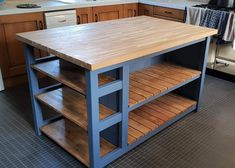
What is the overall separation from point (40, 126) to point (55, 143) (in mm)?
211

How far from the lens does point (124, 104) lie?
70.2 inches

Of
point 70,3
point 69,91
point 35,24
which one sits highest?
point 70,3

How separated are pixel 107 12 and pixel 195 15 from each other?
121 cm

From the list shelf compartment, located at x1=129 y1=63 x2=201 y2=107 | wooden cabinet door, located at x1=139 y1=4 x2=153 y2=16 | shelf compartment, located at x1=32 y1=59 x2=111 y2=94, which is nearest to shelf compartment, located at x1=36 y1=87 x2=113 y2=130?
shelf compartment, located at x1=32 y1=59 x2=111 y2=94

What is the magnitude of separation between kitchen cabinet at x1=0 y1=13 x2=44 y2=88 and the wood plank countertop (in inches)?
40.1

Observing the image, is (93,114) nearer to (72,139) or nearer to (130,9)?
(72,139)

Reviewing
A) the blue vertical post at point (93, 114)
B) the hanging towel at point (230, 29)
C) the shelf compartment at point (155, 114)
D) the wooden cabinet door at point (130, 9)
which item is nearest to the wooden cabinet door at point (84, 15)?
the wooden cabinet door at point (130, 9)

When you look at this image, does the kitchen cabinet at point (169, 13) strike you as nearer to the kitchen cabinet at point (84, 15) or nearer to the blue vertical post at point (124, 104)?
the kitchen cabinet at point (84, 15)

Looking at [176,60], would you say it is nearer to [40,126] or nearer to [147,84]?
[147,84]

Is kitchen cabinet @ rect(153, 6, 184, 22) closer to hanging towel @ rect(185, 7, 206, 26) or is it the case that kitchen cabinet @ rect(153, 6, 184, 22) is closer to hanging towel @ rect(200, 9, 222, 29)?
hanging towel @ rect(185, 7, 206, 26)

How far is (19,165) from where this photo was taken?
1902 millimetres

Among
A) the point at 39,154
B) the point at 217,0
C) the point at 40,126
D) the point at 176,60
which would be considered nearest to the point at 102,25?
the point at 176,60

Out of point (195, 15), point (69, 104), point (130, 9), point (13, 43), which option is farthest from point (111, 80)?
point (130, 9)

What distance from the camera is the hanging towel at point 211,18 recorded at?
10.0ft
